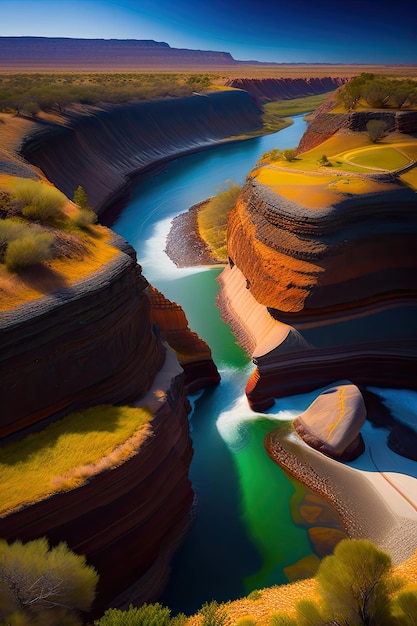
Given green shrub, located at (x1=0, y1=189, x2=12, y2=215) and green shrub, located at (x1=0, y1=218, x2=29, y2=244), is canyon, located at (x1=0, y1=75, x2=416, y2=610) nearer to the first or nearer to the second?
green shrub, located at (x1=0, y1=218, x2=29, y2=244)

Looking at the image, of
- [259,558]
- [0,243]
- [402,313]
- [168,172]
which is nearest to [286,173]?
[402,313]

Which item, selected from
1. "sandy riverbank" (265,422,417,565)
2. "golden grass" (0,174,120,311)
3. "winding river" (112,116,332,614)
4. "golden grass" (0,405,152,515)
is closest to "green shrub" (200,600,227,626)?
"winding river" (112,116,332,614)

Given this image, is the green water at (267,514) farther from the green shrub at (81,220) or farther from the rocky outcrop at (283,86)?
the rocky outcrop at (283,86)

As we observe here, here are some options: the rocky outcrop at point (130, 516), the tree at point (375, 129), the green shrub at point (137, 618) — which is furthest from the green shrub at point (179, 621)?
the tree at point (375, 129)

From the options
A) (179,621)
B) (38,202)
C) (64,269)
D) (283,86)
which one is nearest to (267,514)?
(179,621)

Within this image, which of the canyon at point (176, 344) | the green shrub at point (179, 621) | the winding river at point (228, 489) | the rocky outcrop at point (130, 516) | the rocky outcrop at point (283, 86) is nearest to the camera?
the green shrub at point (179, 621)

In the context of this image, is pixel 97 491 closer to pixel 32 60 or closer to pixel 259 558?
pixel 259 558
